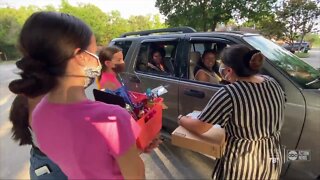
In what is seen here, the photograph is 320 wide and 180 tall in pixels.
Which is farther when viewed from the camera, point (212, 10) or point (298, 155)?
point (212, 10)

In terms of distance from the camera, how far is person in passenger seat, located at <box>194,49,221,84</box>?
356 cm

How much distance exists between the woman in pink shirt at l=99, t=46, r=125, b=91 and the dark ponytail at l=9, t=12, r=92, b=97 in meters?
1.49

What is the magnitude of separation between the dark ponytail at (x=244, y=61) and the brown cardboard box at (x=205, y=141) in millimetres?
462

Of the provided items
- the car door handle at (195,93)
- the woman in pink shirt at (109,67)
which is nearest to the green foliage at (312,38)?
the car door handle at (195,93)

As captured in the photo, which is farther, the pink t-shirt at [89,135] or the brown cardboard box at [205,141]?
the brown cardboard box at [205,141]

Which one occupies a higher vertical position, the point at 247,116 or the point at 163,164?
the point at 247,116

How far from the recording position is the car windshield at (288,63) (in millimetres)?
2689

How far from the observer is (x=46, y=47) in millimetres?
961

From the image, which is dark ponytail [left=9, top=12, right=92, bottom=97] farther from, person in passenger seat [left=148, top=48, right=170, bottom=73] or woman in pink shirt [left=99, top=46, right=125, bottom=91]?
person in passenger seat [left=148, top=48, right=170, bottom=73]

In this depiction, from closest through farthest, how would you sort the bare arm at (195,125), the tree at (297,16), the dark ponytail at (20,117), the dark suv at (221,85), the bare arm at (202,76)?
the dark ponytail at (20,117) < the bare arm at (195,125) < the dark suv at (221,85) < the bare arm at (202,76) < the tree at (297,16)

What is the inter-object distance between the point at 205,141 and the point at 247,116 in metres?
0.45

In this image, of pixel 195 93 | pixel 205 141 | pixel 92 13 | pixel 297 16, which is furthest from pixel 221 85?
pixel 92 13

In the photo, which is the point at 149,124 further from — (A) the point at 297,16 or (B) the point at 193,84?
(A) the point at 297,16

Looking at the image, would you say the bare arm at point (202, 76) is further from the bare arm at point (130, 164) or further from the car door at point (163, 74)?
the bare arm at point (130, 164)
